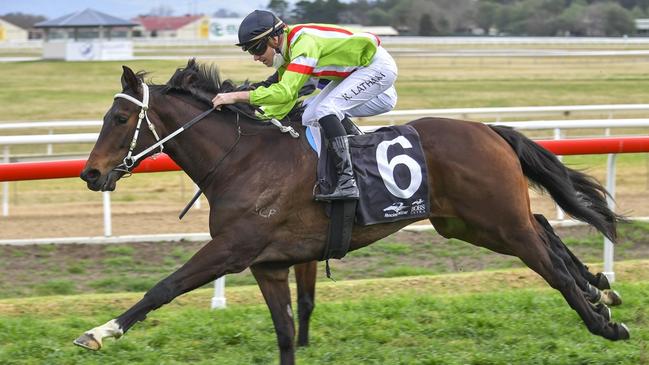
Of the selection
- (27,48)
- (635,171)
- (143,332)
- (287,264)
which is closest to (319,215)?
(287,264)

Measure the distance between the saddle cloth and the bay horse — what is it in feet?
0.26

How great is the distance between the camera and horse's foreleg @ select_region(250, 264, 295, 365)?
4438mm

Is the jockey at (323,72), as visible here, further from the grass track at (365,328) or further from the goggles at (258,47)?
the grass track at (365,328)

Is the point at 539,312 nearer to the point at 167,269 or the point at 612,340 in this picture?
the point at 612,340

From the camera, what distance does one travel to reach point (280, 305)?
14.7 feet

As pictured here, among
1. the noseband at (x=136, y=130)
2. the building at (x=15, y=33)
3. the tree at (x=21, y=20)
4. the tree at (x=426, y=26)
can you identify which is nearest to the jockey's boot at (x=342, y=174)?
the noseband at (x=136, y=130)

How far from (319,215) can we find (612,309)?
193 cm

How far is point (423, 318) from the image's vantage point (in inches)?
208

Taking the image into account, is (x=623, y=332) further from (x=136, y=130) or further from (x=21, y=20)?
(x=21, y=20)

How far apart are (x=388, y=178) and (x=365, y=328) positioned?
984 millimetres

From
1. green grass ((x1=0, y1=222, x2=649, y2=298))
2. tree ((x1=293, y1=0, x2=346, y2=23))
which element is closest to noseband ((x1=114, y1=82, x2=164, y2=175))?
green grass ((x1=0, y1=222, x2=649, y2=298))

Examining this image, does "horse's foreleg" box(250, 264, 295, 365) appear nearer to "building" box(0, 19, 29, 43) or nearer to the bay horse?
the bay horse

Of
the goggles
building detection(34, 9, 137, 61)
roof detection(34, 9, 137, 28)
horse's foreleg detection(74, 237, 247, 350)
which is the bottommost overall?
building detection(34, 9, 137, 61)

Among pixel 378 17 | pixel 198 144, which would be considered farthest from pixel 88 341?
pixel 378 17
